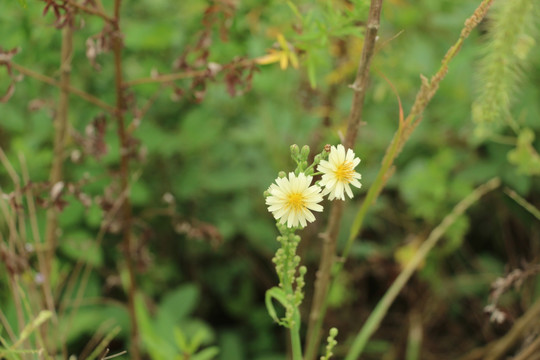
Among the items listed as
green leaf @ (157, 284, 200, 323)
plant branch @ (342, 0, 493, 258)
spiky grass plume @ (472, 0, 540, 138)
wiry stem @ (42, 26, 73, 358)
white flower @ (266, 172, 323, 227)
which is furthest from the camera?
green leaf @ (157, 284, 200, 323)

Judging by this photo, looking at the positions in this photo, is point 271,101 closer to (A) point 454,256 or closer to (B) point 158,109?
(B) point 158,109

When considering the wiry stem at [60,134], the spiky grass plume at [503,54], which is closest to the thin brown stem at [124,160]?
the wiry stem at [60,134]

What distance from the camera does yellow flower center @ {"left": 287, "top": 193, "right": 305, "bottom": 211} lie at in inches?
26.0

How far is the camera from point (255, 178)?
1912 millimetres

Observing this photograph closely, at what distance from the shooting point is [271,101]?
6.86 ft

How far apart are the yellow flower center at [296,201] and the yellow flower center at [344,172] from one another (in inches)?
2.2

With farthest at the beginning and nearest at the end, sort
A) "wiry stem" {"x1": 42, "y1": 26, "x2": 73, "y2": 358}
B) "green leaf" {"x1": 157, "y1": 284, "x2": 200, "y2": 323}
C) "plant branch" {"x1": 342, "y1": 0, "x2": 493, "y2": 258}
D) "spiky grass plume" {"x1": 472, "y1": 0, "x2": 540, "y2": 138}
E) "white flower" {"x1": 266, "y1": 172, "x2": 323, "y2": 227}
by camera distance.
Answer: "green leaf" {"x1": 157, "y1": 284, "x2": 200, "y2": 323} < "wiry stem" {"x1": 42, "y1": 26, "x2": 73, "y2": 358} < "spiky grass plume" {"x1": 472, "y1": 0, "x2": 540, "y2": 138} < "plant branch" {"x1": 342, "y1": 0, "x2": 493, "y2": 258} < "white flower" {"x1": 266, "y1": 172, "x2": 323, "y2": 227}

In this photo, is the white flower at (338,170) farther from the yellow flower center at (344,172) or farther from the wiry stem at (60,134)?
the wiry stem at (60,134)

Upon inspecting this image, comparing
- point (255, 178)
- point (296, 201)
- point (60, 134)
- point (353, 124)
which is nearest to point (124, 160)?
point (60, 134)

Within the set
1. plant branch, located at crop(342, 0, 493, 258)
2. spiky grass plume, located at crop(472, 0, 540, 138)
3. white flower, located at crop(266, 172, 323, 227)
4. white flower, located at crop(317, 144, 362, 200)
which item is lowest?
white flower, located at crop(266, 172, 323, 227)

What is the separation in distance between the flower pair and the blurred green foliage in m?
0.88

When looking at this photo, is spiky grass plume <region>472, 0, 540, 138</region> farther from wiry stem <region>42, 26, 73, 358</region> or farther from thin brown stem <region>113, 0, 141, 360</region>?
wiry stem <region>42, 26, 73, 358</region>

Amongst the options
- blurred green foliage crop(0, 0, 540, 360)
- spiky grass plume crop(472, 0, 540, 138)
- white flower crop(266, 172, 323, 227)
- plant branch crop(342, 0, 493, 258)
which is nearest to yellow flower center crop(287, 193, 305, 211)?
white flower crop(266, 172, 323, 227)

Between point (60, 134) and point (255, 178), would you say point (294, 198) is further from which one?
point (255, 178)
